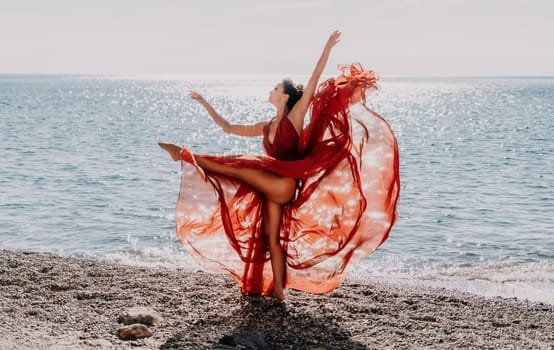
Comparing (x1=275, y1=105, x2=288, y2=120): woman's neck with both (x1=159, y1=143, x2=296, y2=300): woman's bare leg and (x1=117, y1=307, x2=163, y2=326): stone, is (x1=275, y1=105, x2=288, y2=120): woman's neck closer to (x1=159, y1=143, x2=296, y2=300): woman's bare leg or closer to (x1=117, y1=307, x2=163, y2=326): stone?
(x1=159, y1=143, x2=296, y2=300): woman's bare leg

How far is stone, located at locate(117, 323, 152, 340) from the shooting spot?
213 inches

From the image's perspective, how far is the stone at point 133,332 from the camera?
542 centimetres

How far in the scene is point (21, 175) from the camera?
18.5m

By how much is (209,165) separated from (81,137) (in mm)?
30478

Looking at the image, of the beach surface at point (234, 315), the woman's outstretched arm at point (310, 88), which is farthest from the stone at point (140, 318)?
the woman's outstretched arm at point (310, 88)

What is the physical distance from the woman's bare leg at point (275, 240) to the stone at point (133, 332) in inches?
56.9

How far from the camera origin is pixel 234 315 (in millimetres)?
6039

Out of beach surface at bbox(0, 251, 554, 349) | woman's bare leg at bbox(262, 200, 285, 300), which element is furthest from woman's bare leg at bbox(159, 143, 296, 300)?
beach surface at bbox(0, 251, 554, 349)

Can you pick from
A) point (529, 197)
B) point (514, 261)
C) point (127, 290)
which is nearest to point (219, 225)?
point (127, 290)

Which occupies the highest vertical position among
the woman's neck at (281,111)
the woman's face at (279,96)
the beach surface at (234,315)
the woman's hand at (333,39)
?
the woman's hand at (333,39)

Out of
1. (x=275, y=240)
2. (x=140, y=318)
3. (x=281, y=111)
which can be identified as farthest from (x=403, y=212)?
(x=140, y=318)

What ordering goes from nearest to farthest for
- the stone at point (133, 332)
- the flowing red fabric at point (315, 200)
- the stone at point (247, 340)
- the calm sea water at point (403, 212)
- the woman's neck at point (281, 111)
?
1. the stone at point (247, 340)
2. the stone at point (133, 332)
3. the flowing red fabric at point (315, 200)
4. the woman's neck at point (281, 111)
5. the calm sea water at point (403, 212)

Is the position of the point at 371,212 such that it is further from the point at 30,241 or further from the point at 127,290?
the point at 30,241

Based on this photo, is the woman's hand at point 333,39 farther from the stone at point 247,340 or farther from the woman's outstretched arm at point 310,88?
the stone at point 247,340
